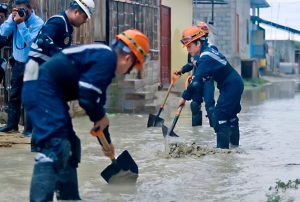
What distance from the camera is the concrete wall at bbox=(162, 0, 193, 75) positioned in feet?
73.9

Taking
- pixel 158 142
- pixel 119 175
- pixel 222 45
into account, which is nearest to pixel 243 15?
pixel 222 45

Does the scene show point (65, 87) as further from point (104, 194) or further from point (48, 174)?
point (104, 194)

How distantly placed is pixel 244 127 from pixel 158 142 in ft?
9.00

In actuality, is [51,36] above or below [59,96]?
above

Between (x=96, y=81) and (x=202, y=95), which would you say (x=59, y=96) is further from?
(x=202, y=95)

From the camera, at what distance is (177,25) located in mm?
23172

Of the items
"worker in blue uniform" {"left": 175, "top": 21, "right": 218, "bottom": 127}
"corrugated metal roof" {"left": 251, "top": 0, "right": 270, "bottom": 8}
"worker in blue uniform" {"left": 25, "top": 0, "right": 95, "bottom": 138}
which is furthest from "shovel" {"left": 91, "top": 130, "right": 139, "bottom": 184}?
"corrugated metal roof" {"left": 251, "top": 0, "right": 270, "bottom": 8}

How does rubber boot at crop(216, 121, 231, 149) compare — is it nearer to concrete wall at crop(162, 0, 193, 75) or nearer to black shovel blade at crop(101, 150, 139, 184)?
black shovel blade at crop(101, 150, 139, 184)

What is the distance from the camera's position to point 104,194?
20.5ft

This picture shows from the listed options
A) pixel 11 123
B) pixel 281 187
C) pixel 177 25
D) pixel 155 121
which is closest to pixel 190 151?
pixel 281 187

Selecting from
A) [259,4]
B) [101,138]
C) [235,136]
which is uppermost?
[259,4]

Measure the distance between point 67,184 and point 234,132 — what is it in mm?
4118

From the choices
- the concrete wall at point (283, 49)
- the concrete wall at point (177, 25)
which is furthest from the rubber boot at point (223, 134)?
the concrete wall at point (283, 49)

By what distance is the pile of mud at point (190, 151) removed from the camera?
8469 mm
